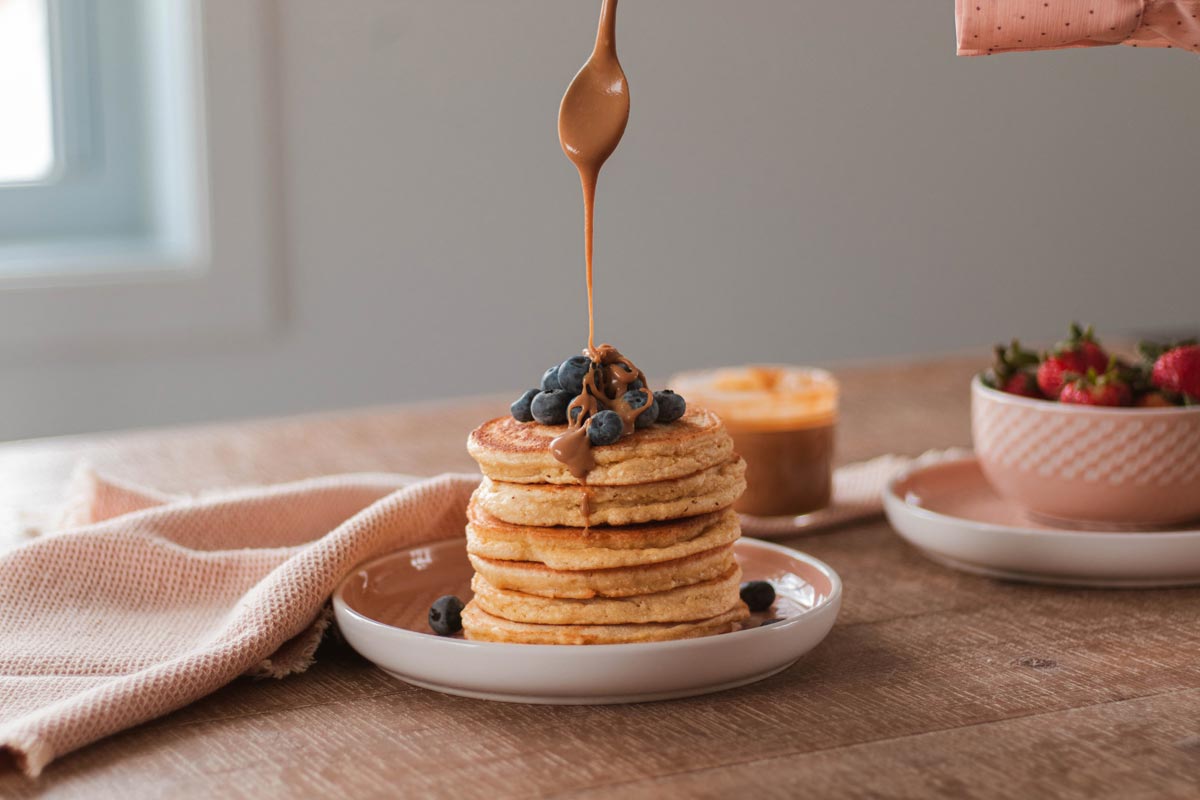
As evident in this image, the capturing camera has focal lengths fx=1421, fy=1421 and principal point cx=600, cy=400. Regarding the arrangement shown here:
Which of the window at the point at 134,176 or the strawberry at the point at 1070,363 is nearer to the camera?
the strawberry at the point at 1070,363

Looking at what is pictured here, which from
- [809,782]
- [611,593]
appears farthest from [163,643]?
[809,782]

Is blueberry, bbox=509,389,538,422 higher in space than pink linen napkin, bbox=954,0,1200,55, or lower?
lower

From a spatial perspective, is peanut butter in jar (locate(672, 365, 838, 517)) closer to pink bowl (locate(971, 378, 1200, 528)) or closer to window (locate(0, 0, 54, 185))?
pink bowl (locate(971, 378, 1200, 528))

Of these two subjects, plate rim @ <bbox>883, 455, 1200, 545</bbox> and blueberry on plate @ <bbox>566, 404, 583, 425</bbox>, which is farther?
plate rim @ <bbox>883, 455, 1200, 545</bbox>

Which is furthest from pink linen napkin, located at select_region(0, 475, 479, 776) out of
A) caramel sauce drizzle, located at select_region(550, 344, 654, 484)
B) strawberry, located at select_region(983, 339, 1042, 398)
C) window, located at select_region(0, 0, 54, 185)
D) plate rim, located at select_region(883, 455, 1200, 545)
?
window, located at select_region(0, 0, 54, 185)

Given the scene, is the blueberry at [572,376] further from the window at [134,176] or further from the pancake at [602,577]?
the window at [134,176]

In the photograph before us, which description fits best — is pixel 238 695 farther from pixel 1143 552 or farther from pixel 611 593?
pixel 1143 552

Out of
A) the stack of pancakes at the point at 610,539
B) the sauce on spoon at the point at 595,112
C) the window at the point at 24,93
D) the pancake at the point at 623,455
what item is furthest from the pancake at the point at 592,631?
the window at the point at 24,93
